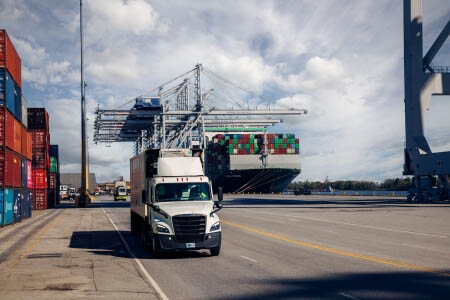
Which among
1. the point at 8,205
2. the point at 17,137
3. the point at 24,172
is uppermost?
the point at 17,137

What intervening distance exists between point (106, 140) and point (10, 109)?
78.6 meters

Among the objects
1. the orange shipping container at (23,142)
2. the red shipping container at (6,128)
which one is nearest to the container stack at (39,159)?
the orange shipping container at (23,142)

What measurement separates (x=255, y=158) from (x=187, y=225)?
269ft

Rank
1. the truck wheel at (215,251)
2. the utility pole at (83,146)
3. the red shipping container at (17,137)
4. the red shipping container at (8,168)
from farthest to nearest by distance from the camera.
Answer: the utility pole at (83,146) < the red shipping container at (17,137) < the red shipping container at (8,168) < the truck wheel at (215,251)

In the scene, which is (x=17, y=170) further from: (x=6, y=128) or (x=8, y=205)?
(x=6, y=128)

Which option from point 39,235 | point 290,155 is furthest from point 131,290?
point 290,155

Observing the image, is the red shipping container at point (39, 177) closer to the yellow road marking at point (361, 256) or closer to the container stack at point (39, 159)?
the container stack at point (39, 159)

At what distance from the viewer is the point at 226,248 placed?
18406 millimetres

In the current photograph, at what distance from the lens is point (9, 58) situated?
31.2 m

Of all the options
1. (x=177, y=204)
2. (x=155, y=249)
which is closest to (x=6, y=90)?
(x=177, y=204)

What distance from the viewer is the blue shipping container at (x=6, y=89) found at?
2942cm

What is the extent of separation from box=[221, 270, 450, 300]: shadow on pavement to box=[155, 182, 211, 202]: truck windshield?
605 cm

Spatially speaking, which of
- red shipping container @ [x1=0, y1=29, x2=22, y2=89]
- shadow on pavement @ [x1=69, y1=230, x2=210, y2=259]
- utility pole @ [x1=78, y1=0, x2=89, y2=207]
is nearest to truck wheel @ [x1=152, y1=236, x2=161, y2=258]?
shadow on pavement @ [x1=69, y1=230, x2=210, y2=259]

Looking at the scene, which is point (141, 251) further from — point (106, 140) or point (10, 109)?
point (106, 140)
